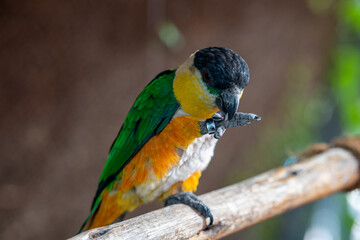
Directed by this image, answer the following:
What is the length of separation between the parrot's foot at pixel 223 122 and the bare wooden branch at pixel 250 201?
335 mm

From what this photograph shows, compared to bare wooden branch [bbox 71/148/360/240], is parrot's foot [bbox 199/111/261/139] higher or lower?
higher

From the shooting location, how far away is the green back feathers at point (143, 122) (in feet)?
3.94

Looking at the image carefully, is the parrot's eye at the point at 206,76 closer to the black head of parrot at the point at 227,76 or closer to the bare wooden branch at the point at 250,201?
the black head of parrot at the point at 227,76

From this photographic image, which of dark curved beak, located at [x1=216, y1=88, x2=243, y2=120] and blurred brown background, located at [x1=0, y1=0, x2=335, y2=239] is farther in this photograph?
blurred brown background, located at [x1=0, y1=0, x2=335, y2=239]

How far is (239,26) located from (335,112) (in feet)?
4.39

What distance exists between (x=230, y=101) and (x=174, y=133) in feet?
0.88

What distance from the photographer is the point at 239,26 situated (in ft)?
9.04

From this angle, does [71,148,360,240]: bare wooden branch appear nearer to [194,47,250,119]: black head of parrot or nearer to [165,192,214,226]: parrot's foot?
[165,192,214,226]: parrot's foot

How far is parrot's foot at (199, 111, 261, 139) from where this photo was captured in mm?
1019

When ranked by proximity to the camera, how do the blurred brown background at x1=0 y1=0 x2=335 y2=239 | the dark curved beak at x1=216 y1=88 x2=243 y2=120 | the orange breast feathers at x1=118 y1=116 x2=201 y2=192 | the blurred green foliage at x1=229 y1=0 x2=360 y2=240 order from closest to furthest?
the dark curved beak at x1=216 y1=88 x2=243 y2=120
the orange breast feathers at x1=118 y1=116 x2=201 y2=192
the blurred brown background at x1=0 y1=0 x2=335 y2=239
the blurred green foliage at x1=229 y1=0 x2=360 y2=240

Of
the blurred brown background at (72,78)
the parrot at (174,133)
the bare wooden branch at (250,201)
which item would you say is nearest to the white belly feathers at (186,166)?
the parrot at (174,133)

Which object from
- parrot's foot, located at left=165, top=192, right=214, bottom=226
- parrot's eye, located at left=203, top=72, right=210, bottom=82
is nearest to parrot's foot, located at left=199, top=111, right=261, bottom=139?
parrot's eye, located at left=203, top=72, right=210, bottom=82

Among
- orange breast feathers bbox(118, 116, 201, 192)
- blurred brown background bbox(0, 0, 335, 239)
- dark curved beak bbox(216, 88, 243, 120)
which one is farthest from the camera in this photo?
blurred brown background bbox(0, 0, 335, 239)

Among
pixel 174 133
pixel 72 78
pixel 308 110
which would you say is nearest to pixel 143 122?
pixel 174 133
